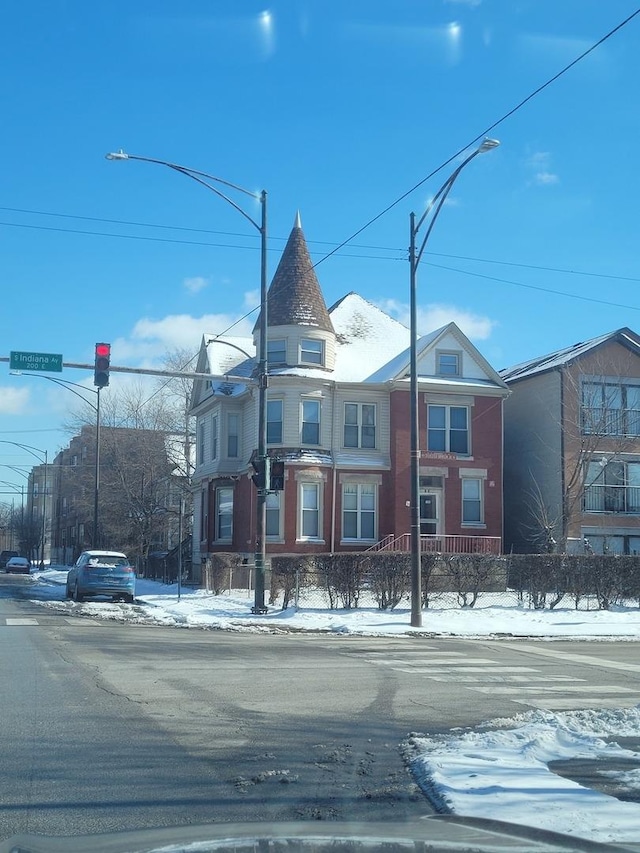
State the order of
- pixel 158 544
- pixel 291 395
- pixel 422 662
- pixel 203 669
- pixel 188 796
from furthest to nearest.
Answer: pixel 158 544
pixel 291 395
pixel 422 662
pixel 203 669
pixel 188 796

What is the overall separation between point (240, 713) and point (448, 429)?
92.2 ft

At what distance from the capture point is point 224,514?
39406mm

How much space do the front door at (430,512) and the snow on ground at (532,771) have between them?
26.8 meters

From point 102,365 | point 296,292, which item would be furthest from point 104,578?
point 296,292

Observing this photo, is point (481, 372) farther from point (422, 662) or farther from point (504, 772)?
point (504, 772)

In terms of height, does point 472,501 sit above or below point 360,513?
above

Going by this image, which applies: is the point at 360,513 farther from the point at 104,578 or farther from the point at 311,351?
the point at 104,578

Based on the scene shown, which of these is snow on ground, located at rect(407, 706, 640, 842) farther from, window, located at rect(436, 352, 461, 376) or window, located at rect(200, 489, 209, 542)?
window, located at rect(200, 489, 209, 542)

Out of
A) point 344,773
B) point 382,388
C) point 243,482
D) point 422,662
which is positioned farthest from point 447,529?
point 344,773

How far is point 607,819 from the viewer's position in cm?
574

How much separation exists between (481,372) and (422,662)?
24.2 metres

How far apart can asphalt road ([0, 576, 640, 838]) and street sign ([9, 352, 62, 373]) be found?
21.8 feet

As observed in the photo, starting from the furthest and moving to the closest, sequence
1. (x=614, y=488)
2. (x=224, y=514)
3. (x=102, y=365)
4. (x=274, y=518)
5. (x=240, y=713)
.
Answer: (x=224, y=514), (x=614, y=488), (x=274, y=518), (x=102, y=365), (x=240, y=713)

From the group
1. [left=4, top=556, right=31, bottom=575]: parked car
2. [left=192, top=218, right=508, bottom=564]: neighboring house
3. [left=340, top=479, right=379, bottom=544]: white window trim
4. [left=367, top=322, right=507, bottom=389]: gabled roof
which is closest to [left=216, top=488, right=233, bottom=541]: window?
[left=192, top=218, right=508, bottom=564]: neighboring house
